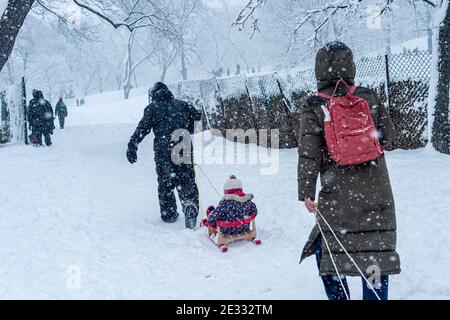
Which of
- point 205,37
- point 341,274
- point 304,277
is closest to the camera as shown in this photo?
point 341,274

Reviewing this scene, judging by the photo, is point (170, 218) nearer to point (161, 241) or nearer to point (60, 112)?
point (161, 241)

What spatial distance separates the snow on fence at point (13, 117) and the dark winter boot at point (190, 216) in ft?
29.7

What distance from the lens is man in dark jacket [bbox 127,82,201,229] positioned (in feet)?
20.1

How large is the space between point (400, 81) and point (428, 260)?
591 cm

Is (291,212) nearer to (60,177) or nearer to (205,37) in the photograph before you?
(60,177)

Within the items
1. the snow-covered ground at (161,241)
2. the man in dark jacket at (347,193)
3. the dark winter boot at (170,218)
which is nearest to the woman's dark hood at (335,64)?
the man in dark jacket at (347,193)

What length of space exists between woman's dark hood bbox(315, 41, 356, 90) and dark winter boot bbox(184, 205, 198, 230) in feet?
11.8

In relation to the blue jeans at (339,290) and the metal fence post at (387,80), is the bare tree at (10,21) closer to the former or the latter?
the metal fence post at (387,80)

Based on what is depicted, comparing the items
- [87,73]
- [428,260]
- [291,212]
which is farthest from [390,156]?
[87,73]

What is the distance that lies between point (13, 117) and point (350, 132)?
42.9ft

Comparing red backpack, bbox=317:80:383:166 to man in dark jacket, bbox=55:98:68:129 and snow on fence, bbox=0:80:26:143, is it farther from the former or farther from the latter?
man in dark jacket, bbox=55:98:68:129

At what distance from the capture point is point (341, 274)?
9.35ft

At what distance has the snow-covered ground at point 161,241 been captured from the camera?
420 cm

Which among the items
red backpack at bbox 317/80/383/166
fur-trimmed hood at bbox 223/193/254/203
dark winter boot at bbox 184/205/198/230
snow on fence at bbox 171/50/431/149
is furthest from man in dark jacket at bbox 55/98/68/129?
red backpack at bbox 317/80/383/166
